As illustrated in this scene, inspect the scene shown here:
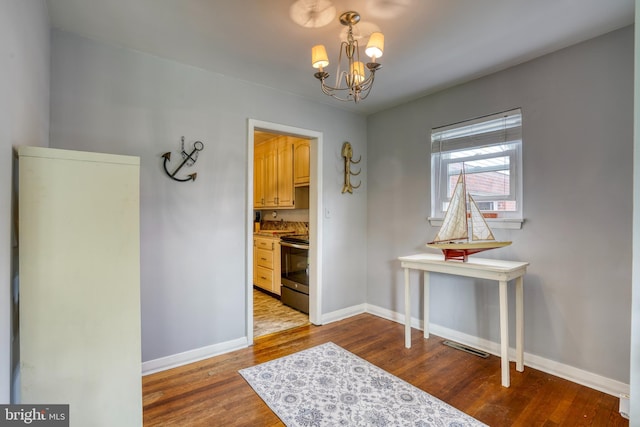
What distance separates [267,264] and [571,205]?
3547mm

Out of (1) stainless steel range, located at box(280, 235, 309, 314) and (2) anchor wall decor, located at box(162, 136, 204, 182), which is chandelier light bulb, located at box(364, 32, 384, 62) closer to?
(2) anchor wall decor, located at box(162, 136, 204, 182)

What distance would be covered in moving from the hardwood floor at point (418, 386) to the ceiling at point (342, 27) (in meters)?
2.42

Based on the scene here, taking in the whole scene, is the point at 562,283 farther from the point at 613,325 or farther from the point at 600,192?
the point at 600,192

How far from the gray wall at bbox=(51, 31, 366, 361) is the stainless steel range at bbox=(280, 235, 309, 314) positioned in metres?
0.99

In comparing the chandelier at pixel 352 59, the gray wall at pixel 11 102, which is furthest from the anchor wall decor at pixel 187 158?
the chandelier at pixel 352 59

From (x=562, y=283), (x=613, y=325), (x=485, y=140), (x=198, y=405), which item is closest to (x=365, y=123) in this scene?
(x=485, y=140)

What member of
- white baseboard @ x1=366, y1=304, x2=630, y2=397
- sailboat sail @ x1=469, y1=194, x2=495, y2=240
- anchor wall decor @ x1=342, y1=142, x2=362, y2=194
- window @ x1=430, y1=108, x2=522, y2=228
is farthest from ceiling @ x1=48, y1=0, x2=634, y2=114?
white baseboard @ x1=366, y1=304, x2=630, y2=397

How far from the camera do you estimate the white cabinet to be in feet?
4.00

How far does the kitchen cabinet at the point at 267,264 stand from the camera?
4305 mm

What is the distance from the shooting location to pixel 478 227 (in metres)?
2.46

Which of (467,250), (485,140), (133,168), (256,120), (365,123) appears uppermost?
(365,123)

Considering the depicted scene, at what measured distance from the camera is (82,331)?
1.30 m

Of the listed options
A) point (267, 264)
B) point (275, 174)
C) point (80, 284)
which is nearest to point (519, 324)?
point (80, 284)

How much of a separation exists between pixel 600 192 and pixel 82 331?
3.10 meters
